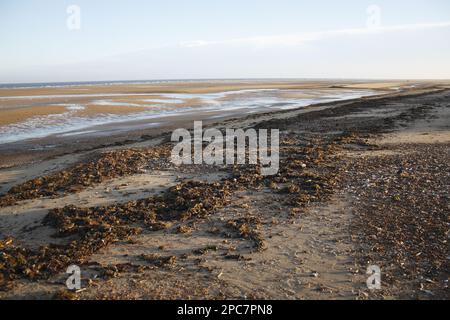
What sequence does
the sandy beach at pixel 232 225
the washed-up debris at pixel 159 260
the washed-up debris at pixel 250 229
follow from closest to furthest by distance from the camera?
1. the sandy beach at pixel 232 225
2. the washed-up debris at pixel 159 260
3. the washed-up debris at pixel 250 229

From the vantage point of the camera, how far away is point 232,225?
6781 mm

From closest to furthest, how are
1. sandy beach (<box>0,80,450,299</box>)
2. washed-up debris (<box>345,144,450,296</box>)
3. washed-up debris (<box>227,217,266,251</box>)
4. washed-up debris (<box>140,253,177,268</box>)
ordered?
sandy beach (<box>0,80,450,299</box>) → washed-up debris (<box>345,144,450,296</box>) → washed-up debris (<box>140,253,177,268</box>) → washed-up debris (<box>227,217,266,251</box>)

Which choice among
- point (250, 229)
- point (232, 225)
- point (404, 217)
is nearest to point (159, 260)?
point (232, 225)

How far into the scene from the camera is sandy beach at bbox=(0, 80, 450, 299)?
5.02m

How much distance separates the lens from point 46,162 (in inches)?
484

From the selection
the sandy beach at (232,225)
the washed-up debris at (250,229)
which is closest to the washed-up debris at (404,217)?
the sandy beach at (232,225)

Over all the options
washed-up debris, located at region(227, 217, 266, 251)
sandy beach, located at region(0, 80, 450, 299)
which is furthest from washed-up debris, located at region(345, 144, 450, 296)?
Answer: washed-up debris, located at region(227, 217, 266, 251)

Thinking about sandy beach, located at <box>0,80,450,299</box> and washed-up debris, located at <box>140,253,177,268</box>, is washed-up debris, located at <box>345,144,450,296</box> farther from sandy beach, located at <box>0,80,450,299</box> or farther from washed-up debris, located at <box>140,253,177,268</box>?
washed-up debris, located at <box>140,253,177,268</box>

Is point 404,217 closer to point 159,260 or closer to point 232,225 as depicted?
point 232,225

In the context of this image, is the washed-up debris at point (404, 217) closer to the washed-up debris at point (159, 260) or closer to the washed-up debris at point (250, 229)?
the washed-up debris at point (250, 229)

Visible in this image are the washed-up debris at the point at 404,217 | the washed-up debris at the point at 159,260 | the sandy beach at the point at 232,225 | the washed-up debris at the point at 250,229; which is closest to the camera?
the sandy beach at the point at 232,225

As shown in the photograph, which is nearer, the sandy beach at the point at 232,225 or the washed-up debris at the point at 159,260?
the sandy beach at the point at 232,225

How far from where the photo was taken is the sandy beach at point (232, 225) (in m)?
5.02
